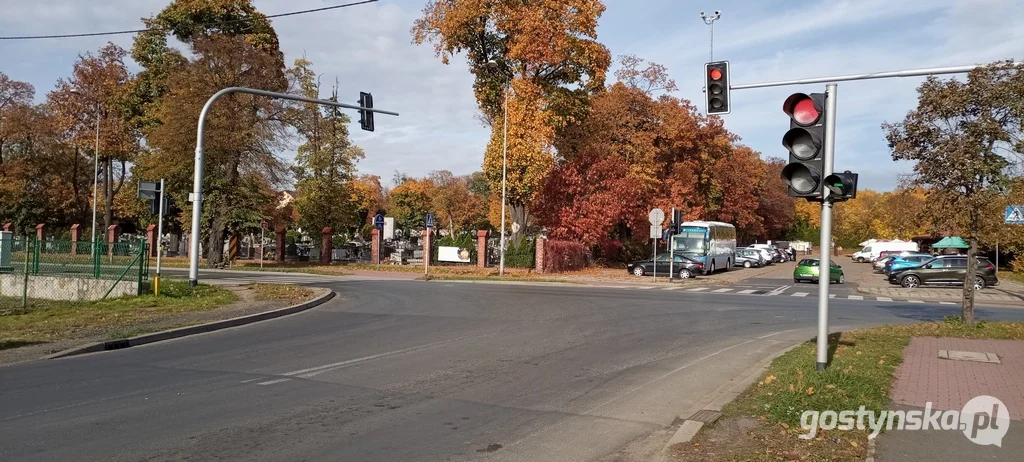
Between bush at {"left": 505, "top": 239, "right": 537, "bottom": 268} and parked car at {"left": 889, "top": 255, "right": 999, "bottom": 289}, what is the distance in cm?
1800

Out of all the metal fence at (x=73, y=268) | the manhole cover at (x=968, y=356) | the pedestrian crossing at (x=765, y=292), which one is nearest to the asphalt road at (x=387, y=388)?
the manhole cover at (x=968, y=356)

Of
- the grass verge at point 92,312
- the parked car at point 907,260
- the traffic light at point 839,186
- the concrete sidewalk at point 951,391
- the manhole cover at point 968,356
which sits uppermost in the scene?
the traffic light at point 839,186

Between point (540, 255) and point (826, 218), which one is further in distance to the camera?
point (540, 255)

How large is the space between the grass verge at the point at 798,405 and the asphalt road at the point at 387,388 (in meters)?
0.70

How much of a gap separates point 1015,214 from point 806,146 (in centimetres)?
880

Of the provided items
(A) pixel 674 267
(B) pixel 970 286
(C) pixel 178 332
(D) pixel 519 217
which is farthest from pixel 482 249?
(B) pixel 970 286

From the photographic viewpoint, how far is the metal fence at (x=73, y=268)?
1902 cm

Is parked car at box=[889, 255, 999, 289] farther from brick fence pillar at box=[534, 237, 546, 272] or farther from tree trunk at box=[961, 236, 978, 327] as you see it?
tree trunk at box=[961, 236, 978, 327]

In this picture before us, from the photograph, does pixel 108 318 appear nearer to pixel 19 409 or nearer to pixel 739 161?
pixel 19 409

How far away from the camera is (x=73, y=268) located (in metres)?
19.7

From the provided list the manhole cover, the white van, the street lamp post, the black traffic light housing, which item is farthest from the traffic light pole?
the white van

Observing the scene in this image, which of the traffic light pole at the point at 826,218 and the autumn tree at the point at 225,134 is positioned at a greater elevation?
the autumn tree at the point at 225,134

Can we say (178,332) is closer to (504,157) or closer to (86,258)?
(86,258)

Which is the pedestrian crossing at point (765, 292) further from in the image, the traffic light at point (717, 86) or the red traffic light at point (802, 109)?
the red traffic light at point (802, 109)
